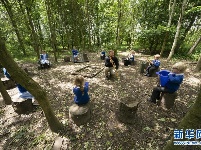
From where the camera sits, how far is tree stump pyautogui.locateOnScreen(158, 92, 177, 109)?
398 cm

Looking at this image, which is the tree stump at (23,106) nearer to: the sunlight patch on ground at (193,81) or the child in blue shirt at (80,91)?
the child in blue shirt at (80,91)

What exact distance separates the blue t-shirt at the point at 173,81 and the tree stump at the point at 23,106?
15.8 feet

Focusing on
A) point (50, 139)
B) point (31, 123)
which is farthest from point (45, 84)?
point (50, 139)

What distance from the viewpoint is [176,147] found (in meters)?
2.02

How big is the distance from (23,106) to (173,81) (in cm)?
505

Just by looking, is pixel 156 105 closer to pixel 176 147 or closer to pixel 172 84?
pixel 172 84

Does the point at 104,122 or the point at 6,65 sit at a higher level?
the point at 6,65

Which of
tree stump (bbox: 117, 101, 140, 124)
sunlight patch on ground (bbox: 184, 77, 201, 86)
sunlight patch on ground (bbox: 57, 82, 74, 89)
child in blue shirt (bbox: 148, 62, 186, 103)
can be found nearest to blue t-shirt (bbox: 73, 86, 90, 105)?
tree stump (bbox: 117, 101, 140, 124)

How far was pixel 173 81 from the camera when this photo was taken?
3.54 meters

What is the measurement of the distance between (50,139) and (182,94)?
526 cm

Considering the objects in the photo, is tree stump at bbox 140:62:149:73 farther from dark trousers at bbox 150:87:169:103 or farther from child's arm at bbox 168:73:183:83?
child's arm at bbox 168:73:183:83

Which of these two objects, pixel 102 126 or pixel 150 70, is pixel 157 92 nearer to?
pixel 102 126

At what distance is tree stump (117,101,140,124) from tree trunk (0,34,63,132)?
190 cm

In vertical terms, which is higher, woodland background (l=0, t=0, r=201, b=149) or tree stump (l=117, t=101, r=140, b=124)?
woodland background (l=0, t=0, r=201, b=149)
